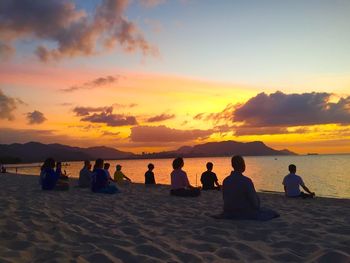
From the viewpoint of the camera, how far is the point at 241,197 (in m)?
8.66

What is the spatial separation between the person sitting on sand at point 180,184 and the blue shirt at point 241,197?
18.2 feet

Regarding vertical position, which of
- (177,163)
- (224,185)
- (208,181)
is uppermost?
(177,163)

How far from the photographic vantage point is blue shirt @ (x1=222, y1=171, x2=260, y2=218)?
8.50 m

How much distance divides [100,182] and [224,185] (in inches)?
315

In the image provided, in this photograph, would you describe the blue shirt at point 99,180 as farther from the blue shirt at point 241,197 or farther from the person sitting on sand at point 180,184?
the blue shirt at point 241,197

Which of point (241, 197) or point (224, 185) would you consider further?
point (224, 185)

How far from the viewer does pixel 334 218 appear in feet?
29.4

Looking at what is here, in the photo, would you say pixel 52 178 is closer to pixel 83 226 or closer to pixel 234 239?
pixel 83 226

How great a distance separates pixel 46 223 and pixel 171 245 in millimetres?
3228

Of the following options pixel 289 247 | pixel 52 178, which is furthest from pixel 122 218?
pixel 52 178

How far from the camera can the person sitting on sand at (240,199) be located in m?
8.48

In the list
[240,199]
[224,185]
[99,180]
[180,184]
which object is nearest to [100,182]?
[99,180]

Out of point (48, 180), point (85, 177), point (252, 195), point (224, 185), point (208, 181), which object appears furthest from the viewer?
point (85, 177)

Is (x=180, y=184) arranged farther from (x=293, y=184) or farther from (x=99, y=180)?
(x=293, y=184)
